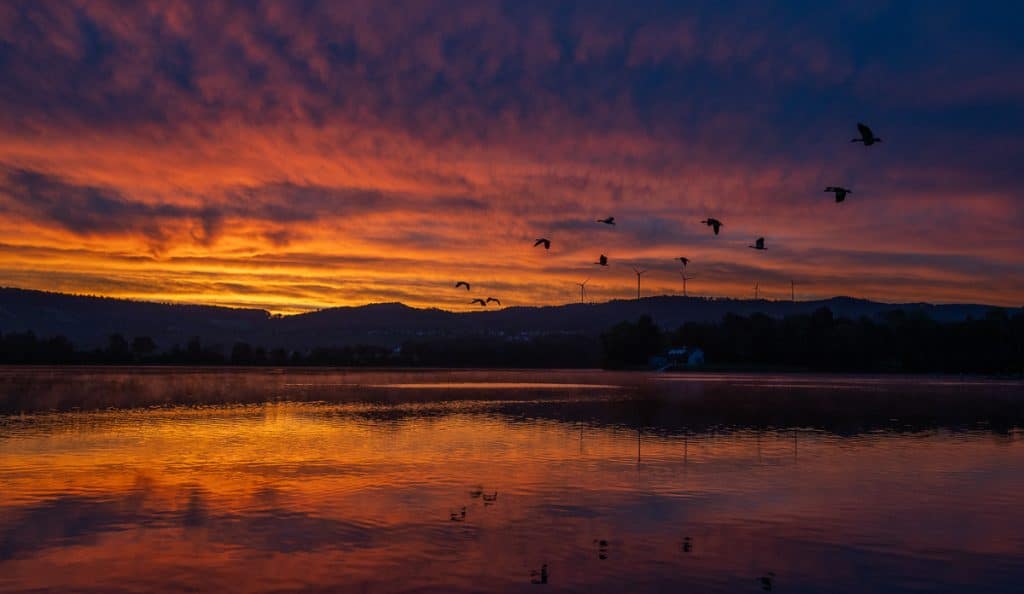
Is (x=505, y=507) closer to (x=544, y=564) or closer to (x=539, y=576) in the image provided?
(x=544, y=564)

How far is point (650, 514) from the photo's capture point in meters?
28.0

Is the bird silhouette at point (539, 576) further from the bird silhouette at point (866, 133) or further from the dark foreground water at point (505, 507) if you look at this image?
the bird silhouette at point (866, 133)

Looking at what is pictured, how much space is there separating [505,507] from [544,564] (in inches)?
272

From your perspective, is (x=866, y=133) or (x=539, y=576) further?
(x=866, y=133)

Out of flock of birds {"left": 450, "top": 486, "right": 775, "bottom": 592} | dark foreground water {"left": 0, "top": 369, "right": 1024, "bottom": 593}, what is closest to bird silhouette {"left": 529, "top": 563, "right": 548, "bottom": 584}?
flock of birds {"left": 450, "top": 486, "right": 775, "bottom": 592}

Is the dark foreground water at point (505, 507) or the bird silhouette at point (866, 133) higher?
the bird silhouette at point (866, 133)

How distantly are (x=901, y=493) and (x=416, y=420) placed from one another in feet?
115

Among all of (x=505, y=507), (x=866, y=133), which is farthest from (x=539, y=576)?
(x=866, y=133)

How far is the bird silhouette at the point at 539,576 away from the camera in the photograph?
2070cm

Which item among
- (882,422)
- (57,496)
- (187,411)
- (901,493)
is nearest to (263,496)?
(57,496)

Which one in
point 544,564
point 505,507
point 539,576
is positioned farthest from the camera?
point 505,507

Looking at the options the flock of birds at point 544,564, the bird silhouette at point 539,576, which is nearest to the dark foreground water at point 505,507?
the flock of birds at point 544,564

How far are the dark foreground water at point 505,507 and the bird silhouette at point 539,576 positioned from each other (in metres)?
0.25

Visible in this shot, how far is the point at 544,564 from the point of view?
22.1 meters
